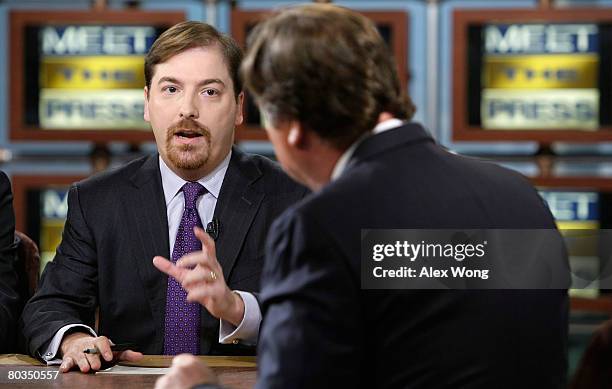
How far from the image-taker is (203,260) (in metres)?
1.94

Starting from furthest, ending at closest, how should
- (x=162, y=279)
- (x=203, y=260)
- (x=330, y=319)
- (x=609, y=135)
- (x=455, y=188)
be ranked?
(x=609, y=135) → (x=162, y=279) → (x=203, y=260) → (x=455, y=188) → (x=330, y=319)

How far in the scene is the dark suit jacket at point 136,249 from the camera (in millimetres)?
2477

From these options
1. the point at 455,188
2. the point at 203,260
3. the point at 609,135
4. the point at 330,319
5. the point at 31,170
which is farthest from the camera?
the point at 31,170

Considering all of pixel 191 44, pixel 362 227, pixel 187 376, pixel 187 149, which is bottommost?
pixel 187 376

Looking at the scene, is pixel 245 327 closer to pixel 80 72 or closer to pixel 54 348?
pixel 54 348

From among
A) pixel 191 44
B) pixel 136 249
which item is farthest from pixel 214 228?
pixel 191 44

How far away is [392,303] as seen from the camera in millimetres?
1437

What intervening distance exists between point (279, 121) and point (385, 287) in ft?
0.95

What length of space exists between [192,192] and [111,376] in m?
0.61

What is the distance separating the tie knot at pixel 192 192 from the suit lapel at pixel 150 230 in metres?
0.06

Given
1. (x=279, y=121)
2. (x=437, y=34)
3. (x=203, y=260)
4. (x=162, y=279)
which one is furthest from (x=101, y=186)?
(x=437, y=34)

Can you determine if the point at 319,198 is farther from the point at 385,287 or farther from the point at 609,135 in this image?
the point at 609,135

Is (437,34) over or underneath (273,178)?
over

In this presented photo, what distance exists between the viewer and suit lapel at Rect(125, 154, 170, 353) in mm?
2482
